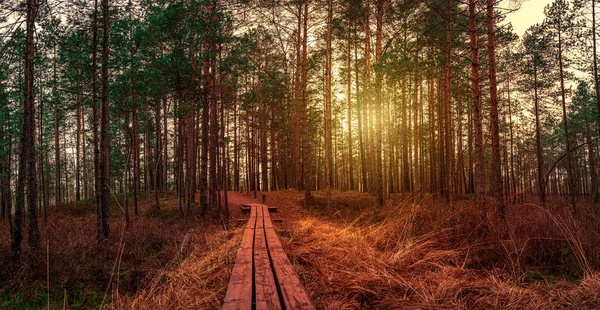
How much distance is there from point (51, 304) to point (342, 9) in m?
15.7

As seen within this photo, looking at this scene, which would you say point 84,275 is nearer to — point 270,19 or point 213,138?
point 213,138

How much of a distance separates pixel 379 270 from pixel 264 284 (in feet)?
5.32

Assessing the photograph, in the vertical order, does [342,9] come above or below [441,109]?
above

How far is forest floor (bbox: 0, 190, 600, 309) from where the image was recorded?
317cm

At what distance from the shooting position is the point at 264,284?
3117mm

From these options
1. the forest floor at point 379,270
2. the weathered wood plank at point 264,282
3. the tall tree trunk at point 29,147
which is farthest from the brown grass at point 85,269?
the weathered wood plank at point 264,282

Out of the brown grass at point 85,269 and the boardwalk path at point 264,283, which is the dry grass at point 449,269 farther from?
the brown grass at point 85,269

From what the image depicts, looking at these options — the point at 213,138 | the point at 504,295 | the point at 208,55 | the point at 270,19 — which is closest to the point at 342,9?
the point at 270,19

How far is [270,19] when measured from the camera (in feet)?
50.2

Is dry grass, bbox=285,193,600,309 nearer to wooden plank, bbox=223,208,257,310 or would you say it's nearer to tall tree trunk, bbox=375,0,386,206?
wooden plank, bbox=223,208,257,310

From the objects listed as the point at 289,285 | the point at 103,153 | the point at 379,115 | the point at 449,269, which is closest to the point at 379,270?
the point at 449,269

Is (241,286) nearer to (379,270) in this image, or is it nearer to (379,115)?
(379,270)

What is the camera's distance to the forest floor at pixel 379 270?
10.4 feet

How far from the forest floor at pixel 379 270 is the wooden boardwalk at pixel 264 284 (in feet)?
0.92
